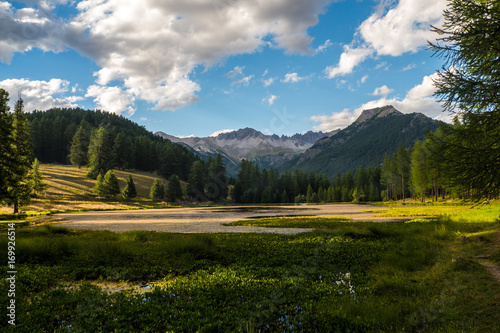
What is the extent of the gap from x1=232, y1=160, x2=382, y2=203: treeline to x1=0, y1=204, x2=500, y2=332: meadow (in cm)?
10278

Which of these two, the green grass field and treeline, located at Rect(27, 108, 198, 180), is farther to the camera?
treeline, located at Rect(27, 108, 198, 180)

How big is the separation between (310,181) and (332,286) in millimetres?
134971

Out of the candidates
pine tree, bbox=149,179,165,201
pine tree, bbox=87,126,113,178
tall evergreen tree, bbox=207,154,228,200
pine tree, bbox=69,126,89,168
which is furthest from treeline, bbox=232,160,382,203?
pine tree, bbox=69,126,89,168

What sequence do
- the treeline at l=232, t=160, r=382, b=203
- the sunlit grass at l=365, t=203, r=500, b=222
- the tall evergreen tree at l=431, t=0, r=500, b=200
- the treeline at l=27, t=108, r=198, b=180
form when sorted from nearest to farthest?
the tall evergreen tree at l=431, t=0, r=500, b=200 < the sunlit grass at l=365, t=203, r=500, b=222 < the treeline at l=232, t=160, r=382, b=203 < the treeline at l=27, t=108, r=198, b=180

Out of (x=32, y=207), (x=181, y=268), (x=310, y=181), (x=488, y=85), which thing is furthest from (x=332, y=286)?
(x=310, y=181)

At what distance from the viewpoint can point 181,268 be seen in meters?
10.7

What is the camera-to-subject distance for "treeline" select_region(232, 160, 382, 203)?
117 m

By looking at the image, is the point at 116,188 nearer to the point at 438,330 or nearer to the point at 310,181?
the point at 438,330

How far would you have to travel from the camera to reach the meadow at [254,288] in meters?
5.97

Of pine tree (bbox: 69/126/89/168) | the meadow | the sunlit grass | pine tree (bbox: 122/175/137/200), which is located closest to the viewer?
the meadow

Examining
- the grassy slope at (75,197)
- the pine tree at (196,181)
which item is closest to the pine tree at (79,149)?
the grassy slope at (75,197)

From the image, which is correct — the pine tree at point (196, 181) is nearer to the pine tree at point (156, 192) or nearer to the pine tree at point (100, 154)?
the pine tree at point (156, 192)

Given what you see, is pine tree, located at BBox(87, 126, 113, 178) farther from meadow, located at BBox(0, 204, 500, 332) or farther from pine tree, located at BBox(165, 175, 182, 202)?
meadow, located at BBox(0, 204, 500, 332)

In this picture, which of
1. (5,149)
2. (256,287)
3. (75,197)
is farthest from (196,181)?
(256,287)
